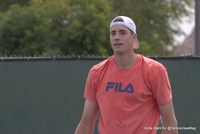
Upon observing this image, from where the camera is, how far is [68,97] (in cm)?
580

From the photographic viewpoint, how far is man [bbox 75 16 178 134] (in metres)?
2.75

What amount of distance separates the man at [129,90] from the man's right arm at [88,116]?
0.45 feet

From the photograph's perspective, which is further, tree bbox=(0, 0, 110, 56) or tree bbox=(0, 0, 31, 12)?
tree bbox=(0, 0, 31, 12)

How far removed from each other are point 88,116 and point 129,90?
0.53m

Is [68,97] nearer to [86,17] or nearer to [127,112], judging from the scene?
[127,112]

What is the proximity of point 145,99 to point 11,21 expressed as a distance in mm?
12872

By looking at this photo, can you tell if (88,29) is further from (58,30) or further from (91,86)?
(91,86)

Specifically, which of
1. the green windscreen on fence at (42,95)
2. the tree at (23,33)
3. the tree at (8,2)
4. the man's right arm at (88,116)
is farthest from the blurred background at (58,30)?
the man's right arm at (88,116)

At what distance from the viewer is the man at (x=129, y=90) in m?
2.75

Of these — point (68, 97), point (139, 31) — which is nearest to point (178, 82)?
point (68, 97)

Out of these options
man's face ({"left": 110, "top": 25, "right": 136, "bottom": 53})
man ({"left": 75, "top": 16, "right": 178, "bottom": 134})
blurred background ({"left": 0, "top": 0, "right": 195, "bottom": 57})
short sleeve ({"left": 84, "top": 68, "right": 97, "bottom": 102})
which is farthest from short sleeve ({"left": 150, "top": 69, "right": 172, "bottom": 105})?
blurred background ({"left": 0, "top": 0, "right": 195, "bottom": 57})

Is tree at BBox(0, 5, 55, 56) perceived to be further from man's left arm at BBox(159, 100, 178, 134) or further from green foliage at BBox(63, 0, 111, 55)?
man's left arm at BBox(159, 100, 178, 134)

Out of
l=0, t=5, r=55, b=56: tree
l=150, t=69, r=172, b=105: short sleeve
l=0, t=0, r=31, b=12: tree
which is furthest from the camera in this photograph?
l=0, t=0, r=31, b=12: tree

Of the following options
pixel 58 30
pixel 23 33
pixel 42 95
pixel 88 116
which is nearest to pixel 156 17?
pixel 58 30
